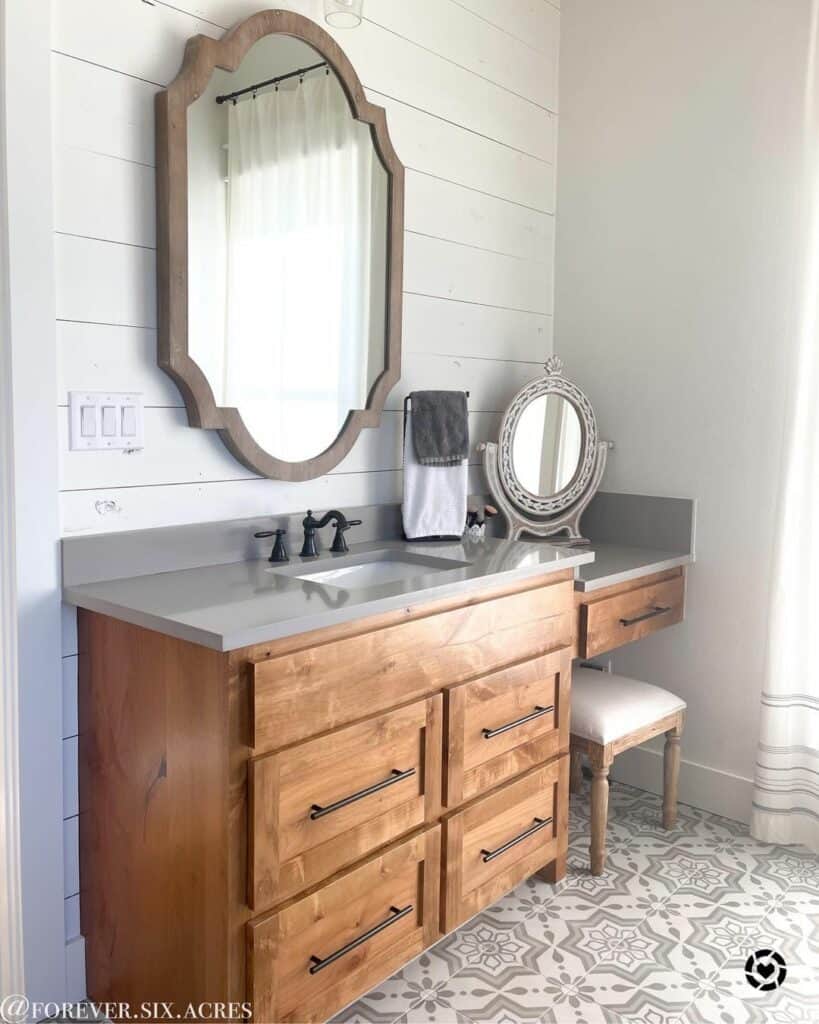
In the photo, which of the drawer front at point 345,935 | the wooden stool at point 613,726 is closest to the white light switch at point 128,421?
the drawer front at point 345,935

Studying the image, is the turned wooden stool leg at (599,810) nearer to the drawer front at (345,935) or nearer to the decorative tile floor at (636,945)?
the decorative tile floor at (636,945)

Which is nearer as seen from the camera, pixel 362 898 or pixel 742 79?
pixel 362 898

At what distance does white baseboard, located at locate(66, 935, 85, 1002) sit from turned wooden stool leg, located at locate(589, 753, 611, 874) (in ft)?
3.98

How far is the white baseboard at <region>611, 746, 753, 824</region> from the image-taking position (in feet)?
8.55

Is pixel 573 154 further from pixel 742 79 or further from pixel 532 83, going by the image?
pixel 742 79

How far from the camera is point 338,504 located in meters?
2.29

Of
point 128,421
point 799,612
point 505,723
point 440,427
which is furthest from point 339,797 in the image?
point 799,612

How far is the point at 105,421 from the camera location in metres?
1.77

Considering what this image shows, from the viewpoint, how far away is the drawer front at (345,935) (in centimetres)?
152

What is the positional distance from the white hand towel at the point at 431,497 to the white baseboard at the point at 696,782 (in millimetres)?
995

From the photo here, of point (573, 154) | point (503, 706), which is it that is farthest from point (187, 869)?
point (573, 154)

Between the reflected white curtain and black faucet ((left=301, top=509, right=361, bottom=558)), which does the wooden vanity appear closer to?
black faucet ((left=301, top=509, right=361, bottom=558))

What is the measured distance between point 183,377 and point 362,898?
1083 mm

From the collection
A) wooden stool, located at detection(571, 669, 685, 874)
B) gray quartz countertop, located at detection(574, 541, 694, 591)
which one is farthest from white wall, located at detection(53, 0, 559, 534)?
wooden stool, located at detection(571, 669, 685, 874)
